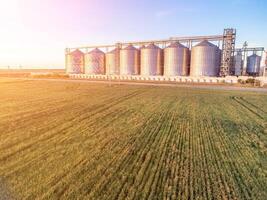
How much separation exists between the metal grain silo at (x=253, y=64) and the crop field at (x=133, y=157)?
173ft

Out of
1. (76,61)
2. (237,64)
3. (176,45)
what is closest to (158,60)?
(176,45)

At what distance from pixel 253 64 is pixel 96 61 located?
161 ft

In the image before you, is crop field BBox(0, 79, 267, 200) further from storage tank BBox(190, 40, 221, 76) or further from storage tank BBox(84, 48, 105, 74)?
storage tank BBox(84, 48, 105, 74)

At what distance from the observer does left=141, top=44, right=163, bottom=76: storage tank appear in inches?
2233

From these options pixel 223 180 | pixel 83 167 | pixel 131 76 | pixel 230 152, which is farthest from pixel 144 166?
pixel 131 76

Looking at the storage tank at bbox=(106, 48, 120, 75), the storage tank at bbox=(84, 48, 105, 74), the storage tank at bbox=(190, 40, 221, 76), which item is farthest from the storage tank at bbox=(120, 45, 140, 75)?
the storage tank at bbox=(190, 40, 221, 76)

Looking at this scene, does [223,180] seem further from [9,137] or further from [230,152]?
[9,137]

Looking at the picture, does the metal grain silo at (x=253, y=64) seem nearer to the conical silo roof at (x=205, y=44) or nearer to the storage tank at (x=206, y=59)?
the storage tank at (x=206, y=59)

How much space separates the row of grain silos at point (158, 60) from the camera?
163 feet

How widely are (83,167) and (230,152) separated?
18.8 feet

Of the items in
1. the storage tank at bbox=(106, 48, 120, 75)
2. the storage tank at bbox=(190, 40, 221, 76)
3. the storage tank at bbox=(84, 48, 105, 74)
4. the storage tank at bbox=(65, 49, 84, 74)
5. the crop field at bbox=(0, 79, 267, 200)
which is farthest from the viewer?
the storage tank at bbox=(65, 49, 84, 74)

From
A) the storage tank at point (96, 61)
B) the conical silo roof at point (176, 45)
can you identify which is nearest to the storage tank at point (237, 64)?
the conical silo roof at point (176, 45)

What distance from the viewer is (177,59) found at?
53344 mm

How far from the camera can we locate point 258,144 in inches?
355
